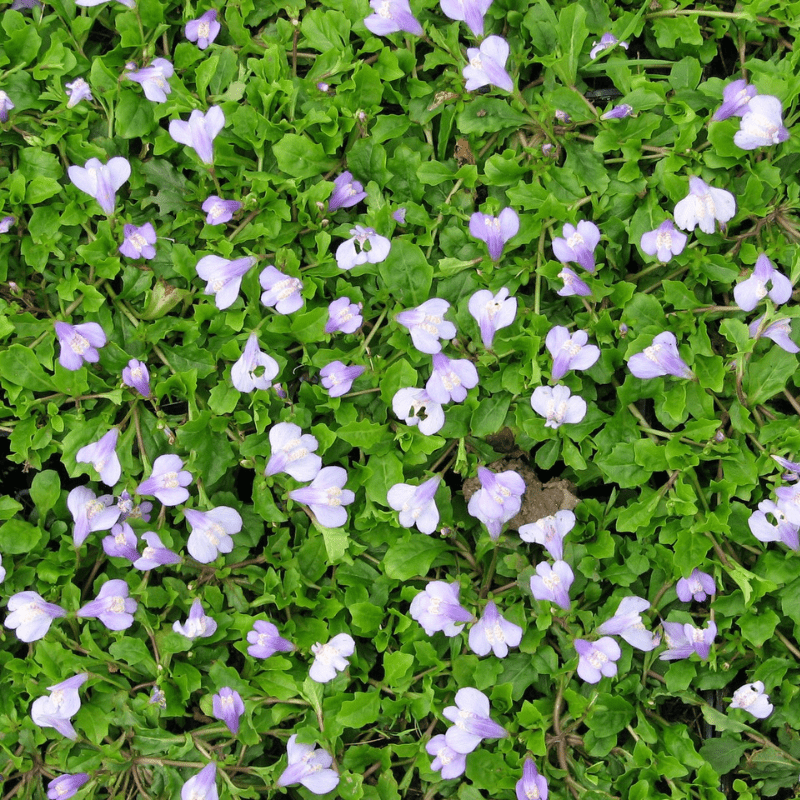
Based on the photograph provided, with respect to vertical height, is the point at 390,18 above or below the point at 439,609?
above

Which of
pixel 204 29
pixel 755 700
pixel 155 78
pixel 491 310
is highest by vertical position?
pixel 204 29

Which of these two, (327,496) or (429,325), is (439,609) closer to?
(327,496)

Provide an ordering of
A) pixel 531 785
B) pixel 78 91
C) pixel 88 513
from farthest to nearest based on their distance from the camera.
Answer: pixel 78 91
pixel 88 513
pixel 531 785

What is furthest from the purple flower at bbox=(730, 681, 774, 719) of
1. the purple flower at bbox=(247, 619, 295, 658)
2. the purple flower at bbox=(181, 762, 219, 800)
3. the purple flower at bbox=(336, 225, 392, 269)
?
the purple flower at bbox=(336, 225, 392, 269)

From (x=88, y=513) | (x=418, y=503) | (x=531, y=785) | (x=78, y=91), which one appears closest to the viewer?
(x=531, y=785)

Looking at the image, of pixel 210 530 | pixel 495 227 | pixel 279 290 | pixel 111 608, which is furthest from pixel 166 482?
pixel 495 227

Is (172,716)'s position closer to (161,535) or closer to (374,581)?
(161,535)

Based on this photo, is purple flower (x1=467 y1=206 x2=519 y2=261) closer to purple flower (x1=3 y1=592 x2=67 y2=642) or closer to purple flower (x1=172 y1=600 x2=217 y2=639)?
purple flower (x1=172 y1=600 x2=217 y2=639)

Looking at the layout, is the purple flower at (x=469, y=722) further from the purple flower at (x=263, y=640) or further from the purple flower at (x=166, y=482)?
the purple flower at (x=166, y=482)

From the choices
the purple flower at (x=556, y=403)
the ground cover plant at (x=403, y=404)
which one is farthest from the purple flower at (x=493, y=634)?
the purple flower at (x=556, y=403)

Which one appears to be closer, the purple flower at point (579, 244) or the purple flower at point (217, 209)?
the purple flower at point (579, 244)
